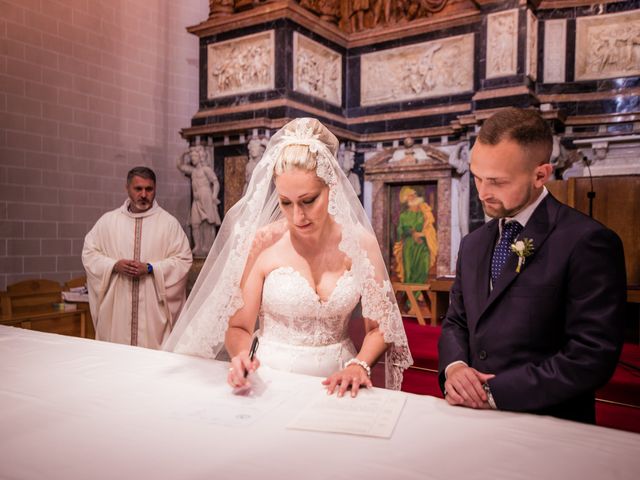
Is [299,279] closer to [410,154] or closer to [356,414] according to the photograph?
[356,414]

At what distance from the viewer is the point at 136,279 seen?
5.01 m

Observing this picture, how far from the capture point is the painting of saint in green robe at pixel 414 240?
9.01m

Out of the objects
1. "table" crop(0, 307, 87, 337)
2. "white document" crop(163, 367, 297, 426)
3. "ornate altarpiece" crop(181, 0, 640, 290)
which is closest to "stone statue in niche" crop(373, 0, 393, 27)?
"ornate altarpiece" crop(181, 0, 640, 290)

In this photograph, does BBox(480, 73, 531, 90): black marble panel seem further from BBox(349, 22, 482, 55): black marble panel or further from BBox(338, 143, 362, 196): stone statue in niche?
BBox(338, 143, 362, 196): stone statue in niche

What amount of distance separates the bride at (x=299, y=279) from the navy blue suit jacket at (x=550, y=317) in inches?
22.0

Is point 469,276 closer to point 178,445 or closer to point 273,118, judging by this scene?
point 178,445

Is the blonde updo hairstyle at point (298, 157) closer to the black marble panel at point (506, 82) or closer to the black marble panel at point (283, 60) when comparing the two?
the black marble panel at point (506, 82)

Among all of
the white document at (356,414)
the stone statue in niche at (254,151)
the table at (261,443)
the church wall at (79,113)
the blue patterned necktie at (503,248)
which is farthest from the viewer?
the stone statue in niche at (254,151)

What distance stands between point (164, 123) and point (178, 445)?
925cm

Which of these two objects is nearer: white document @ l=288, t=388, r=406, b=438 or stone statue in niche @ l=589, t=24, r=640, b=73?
white document @ l=288, t=388, r=406, b=438

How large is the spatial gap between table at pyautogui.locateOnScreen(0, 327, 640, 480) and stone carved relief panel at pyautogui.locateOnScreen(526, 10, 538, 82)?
7.19 metres

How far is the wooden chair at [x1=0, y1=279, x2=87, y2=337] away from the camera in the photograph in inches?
209

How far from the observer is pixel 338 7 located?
9.81 m

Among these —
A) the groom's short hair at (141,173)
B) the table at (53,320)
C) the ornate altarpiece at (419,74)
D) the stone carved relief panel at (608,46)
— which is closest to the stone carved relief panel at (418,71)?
the ornate altarpiece at (419,74)
